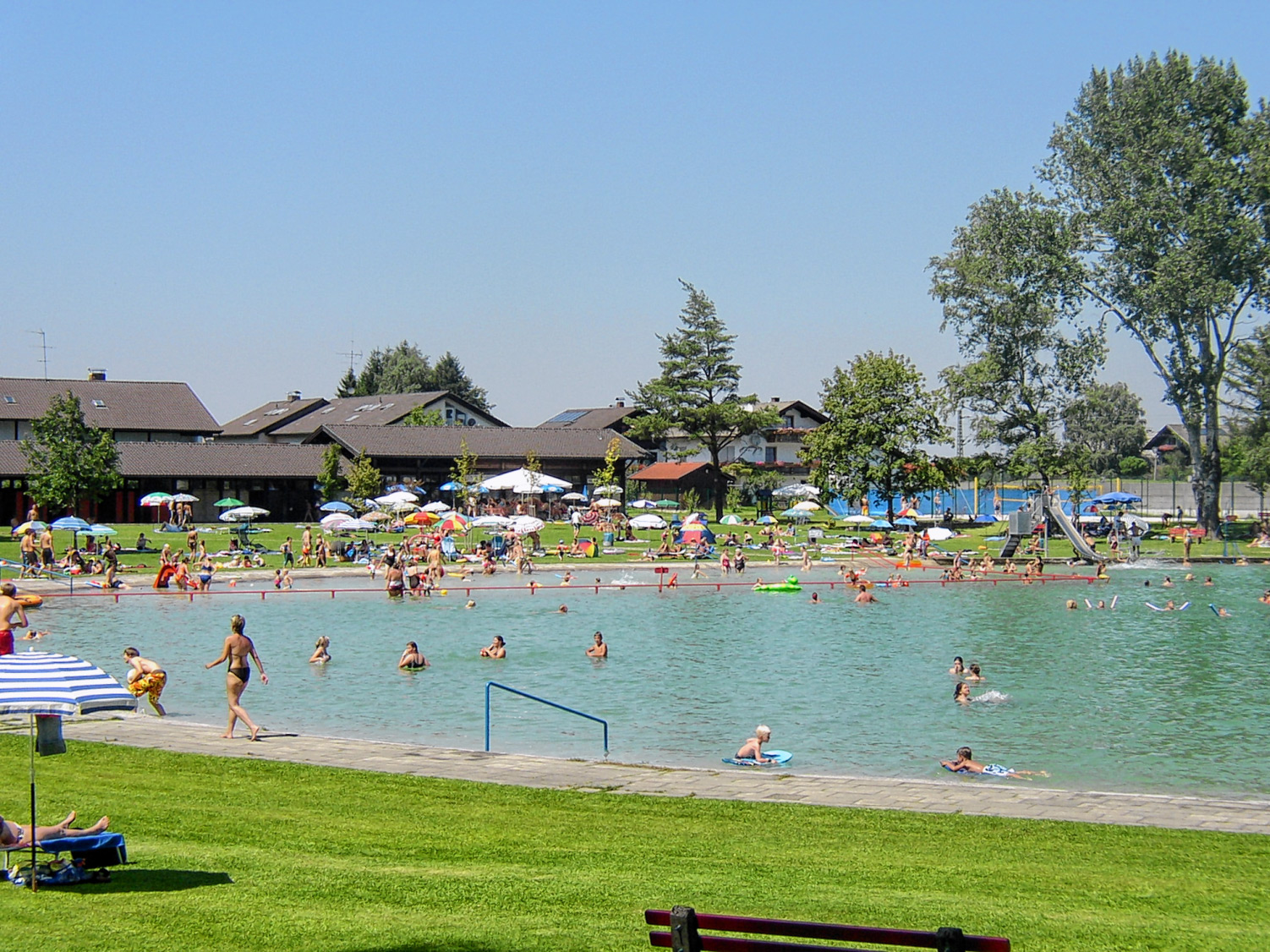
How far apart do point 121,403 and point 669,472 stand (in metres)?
34.8

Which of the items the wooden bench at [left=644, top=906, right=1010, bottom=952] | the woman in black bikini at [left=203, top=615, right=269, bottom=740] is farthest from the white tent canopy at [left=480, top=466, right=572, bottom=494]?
the wooden bench at [left=644, top=906, right=1010, bottom=952]

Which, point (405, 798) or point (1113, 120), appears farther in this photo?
point (1113, 120)

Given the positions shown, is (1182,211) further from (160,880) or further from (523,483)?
(160,880)

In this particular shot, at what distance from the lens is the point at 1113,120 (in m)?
61.8

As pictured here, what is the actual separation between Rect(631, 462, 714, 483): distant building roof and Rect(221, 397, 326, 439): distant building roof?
29655mm

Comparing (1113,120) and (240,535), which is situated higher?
(1113,120)

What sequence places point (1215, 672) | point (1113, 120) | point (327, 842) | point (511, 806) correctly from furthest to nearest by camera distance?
point (1113, 120) → point (1215, 672) → point (511, 806) → point (327, 842)

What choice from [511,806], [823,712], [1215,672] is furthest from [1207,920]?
[1215,672]

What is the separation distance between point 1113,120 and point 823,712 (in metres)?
50.6

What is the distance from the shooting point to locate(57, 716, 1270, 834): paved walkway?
39.0 ft

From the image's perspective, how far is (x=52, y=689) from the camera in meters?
8.84

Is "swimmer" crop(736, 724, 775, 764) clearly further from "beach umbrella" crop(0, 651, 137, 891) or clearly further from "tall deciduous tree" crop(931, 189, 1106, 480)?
"tall deciduous tree" crop(931, 189, 1106, 480)

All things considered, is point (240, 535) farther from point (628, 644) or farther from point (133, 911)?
point (133, 911)

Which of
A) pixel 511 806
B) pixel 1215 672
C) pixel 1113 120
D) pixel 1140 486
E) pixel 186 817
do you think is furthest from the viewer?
pixel 1140 486
